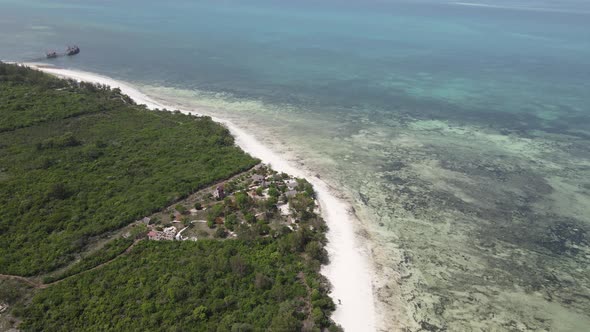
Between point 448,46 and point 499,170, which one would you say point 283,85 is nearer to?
point 499,170

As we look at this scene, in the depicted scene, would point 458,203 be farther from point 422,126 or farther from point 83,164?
point 83,164

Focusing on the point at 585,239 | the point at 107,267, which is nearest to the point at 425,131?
the point at 585,239

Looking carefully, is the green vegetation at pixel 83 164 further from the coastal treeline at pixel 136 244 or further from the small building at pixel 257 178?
the small building at pixel 257 178

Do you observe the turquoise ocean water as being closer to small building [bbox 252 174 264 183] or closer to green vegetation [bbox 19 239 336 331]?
green vegetation [bbox 19 239 336 331]

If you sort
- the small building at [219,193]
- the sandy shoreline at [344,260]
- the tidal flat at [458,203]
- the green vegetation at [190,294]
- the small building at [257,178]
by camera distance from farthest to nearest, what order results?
1. the small building at [257,178]
2. the small building at [219,193]
3. the tidal flat at [458,203]
4. the sandy shoreline at [344,260]
5. the green vegetation at [190,294]

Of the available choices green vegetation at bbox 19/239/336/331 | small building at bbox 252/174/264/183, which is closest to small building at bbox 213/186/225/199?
small building at bbox 252/174/264/183

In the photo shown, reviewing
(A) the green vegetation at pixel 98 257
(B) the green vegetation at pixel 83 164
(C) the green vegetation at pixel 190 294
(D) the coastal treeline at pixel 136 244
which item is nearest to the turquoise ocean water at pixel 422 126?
(C) the green vegetation at pixel 190 294

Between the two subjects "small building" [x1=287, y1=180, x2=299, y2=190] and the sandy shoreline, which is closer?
the sandy shoreline

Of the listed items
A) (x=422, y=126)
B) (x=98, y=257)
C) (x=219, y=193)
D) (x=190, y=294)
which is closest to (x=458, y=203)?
(x=422, y=126)
